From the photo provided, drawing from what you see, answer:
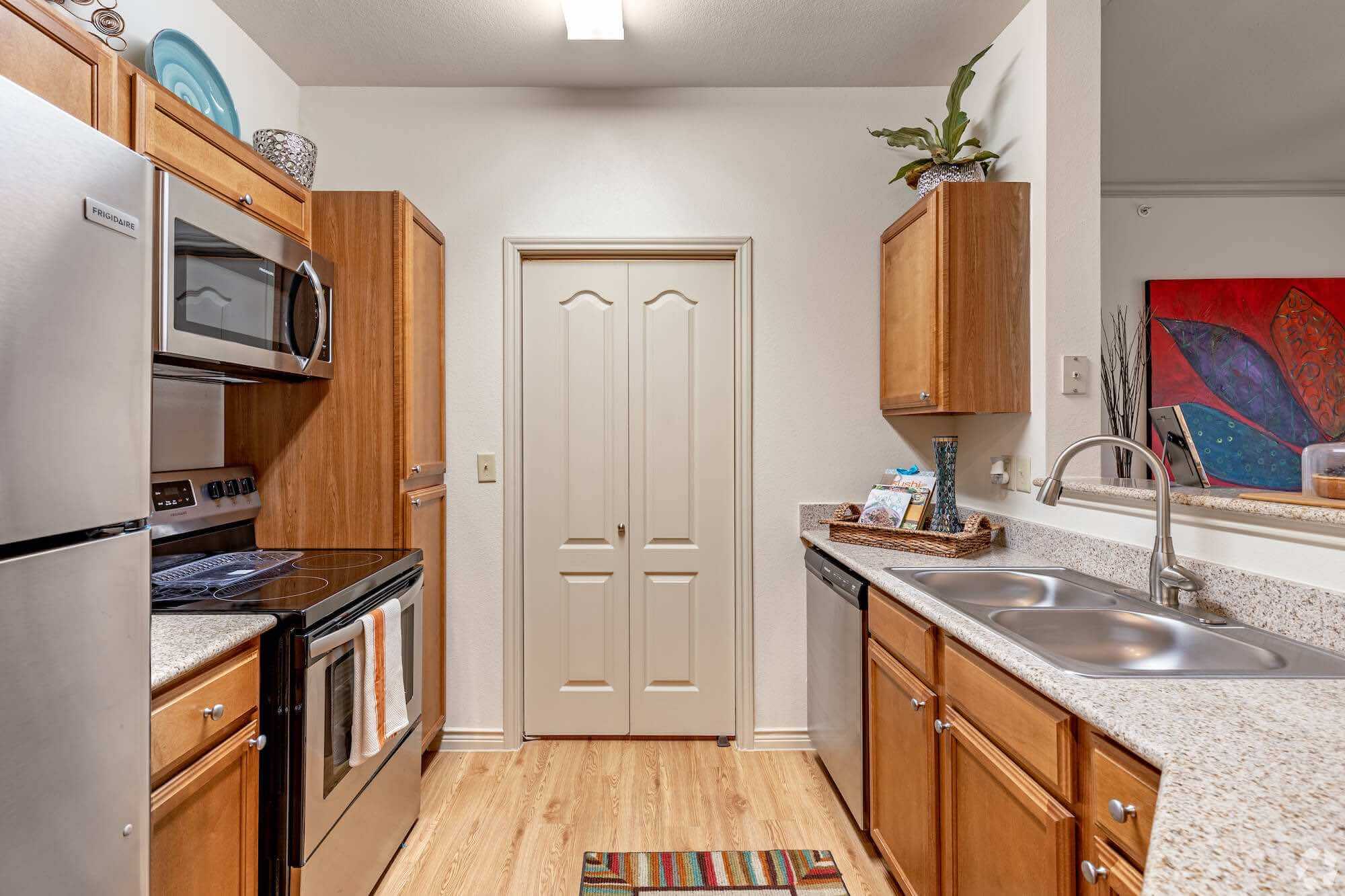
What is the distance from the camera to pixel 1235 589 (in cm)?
134

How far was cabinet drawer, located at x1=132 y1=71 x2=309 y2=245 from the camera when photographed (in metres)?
1.44

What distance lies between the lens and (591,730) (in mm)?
2693

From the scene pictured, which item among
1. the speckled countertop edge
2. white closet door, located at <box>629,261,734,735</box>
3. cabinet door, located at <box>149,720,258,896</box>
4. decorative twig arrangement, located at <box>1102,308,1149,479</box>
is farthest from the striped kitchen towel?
decorative twig arrangement, located at <box>1102,308,1149,479</box>

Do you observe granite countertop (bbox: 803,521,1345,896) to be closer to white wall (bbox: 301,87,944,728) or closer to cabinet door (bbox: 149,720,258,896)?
cabinet door (bbox: 149,720,258,896)

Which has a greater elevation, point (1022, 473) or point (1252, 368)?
point (1252, 368)

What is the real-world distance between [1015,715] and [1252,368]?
3.19 metres

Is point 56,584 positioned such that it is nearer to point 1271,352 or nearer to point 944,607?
point 944,607

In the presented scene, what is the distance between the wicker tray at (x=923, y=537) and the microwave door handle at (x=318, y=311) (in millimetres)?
1858

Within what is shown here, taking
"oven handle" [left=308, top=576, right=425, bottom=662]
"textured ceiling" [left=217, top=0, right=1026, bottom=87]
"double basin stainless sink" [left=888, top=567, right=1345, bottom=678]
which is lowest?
"oven handle" [left=308, top=576, right=425, bottom=662]

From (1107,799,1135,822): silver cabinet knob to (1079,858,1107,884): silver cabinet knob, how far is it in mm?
111

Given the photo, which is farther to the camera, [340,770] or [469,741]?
[469,741]

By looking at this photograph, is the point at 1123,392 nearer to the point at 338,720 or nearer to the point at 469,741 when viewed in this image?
the point at 338,720

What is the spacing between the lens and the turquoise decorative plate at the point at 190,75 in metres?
1.72

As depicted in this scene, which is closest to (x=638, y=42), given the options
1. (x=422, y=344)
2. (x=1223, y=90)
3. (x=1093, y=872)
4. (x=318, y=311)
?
(x=422, y=344)
